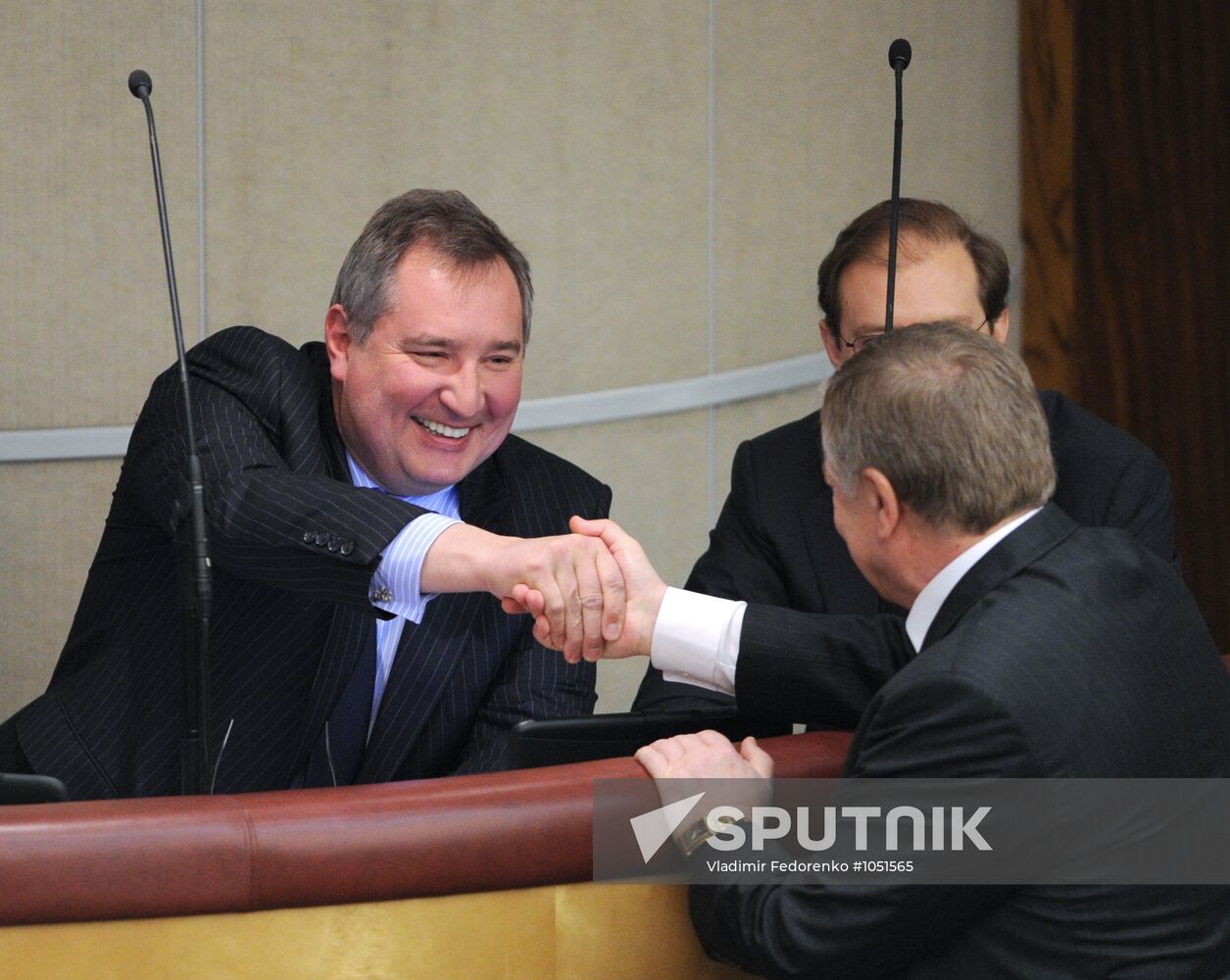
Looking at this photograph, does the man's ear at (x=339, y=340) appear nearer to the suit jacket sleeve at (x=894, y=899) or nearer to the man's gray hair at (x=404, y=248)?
the man's gray hair at (x=404, y=248)

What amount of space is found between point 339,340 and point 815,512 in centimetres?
73

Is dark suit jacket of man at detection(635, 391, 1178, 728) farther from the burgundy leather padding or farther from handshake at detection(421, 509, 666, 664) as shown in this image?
the burgundy leather padding

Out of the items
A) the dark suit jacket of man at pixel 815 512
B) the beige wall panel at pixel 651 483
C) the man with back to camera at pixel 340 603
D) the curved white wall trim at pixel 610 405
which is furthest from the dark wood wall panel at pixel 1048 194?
the man with back to camera at pixel 340 603

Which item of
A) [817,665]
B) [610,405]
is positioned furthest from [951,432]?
[610,405]

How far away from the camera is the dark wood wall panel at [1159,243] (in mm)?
4043

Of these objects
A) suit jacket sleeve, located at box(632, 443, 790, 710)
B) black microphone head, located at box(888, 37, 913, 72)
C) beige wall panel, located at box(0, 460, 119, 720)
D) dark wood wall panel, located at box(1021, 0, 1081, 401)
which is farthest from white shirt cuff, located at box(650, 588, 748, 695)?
dark wood wall panel, located at box(1021, 0, 1081, 401)

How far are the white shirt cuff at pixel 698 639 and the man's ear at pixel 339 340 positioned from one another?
1.96 ft

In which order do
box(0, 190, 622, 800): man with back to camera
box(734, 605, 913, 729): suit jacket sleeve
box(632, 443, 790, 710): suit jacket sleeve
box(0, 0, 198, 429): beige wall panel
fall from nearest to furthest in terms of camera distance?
1. box(734, 605, 913, 729): suit jacket sleeve
2. box(0, 190, 622, 800): man with back to camera
3. box(632, 443, 790, 710): suit jacket sleeve
4. box(0, 0, 198, 429): beige wall panel

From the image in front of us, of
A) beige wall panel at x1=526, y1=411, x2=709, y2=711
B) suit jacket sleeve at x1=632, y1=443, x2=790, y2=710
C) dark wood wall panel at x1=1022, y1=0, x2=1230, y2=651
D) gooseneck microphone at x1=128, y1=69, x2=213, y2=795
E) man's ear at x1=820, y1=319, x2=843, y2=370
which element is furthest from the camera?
dark wood wall panel at x1=1022, y1=0, x2=1230, y2=651

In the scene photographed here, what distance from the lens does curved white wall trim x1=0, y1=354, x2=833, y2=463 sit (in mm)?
3539

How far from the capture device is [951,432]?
1.47m

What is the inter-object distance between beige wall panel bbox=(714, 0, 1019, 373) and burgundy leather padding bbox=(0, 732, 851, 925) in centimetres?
267

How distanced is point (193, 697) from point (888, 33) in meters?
3.06

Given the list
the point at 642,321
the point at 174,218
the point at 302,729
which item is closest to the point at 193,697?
the point at 302,729
